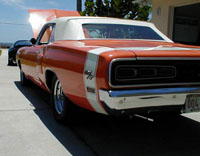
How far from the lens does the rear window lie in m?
3.77

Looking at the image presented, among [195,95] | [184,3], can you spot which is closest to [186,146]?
[195,95]

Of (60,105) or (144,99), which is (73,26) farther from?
(144,99)

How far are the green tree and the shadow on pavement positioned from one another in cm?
1041

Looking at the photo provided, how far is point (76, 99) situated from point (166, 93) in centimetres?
100

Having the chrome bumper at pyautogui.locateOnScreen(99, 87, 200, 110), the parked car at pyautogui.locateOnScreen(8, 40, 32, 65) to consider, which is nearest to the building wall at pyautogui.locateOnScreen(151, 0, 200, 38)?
the parked car at pyautogui.locateOnScreen(8, 40, 32, 65)

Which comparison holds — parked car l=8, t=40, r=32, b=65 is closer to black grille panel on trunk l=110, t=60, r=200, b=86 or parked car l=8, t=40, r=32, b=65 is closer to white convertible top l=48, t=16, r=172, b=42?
white convertible top l=48, t=16, r=172, b=42

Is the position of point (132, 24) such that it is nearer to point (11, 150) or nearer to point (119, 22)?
point (119, 22)

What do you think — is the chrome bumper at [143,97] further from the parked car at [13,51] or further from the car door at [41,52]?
the parked car at [13,51]

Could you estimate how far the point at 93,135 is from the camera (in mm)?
3291

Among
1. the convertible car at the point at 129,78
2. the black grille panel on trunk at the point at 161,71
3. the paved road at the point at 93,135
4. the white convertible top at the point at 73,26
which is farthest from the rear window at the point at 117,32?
the black grille panel on trunk at the point at 161,71

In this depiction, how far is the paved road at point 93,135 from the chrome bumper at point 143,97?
0.61 m

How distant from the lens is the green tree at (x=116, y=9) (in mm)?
13711

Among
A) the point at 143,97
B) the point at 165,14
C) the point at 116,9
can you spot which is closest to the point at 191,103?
the point at 143,97

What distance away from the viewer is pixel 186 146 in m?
3.03
